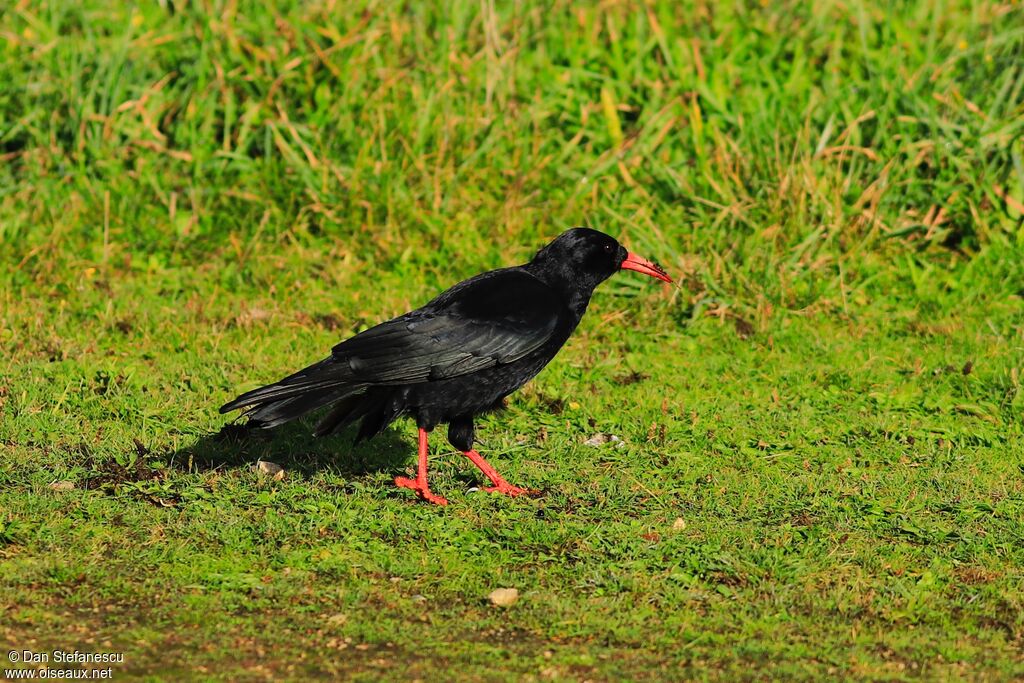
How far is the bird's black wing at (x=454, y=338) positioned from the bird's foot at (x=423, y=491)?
0.45m

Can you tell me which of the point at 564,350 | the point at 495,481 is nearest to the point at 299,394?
the point at 495,481

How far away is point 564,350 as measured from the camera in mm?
7926

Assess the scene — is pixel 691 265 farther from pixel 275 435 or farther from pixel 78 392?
pixel 78 392

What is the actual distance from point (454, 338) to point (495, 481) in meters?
0.66

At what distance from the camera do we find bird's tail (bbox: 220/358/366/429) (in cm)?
575

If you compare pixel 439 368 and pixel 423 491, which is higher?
pixel 439 368

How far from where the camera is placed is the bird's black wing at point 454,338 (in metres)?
5.89

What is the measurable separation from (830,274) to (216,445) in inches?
164

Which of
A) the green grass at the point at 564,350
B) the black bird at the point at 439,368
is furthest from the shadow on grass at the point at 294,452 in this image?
the black bird at the point at 439,368

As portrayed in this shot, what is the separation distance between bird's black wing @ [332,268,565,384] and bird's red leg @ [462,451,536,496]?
0.44 meters

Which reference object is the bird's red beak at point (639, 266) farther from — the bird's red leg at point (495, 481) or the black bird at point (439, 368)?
the bird's red leg at point (495, 481)

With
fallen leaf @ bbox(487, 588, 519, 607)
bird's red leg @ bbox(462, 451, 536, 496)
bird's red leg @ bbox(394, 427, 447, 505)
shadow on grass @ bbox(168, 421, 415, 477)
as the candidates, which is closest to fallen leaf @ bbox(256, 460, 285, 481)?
shadow on grass @ bbox(168, 421, 415, 477)

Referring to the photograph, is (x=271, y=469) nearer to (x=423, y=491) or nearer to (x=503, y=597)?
(x=423, y=491)

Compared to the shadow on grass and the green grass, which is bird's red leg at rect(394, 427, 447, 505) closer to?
the green grass
